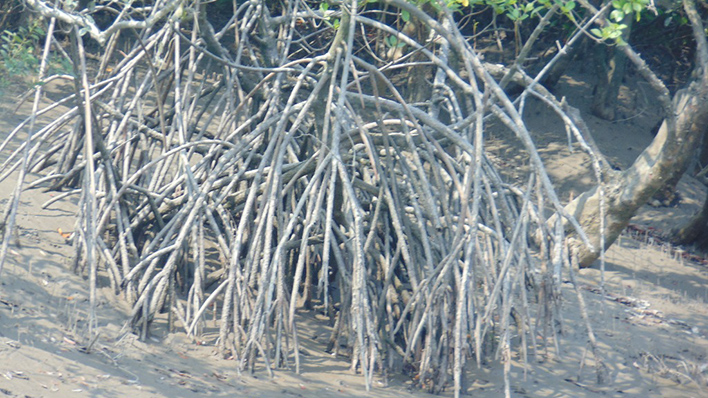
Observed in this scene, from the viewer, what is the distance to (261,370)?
4.14 metres

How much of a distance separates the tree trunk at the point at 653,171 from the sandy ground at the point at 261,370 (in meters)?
0.49

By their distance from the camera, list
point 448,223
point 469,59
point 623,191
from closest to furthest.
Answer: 1. point 469,59
2. point 448,223
3. point 623,191

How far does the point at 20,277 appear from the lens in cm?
436

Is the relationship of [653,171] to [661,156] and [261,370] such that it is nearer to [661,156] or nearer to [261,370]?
[661,156]

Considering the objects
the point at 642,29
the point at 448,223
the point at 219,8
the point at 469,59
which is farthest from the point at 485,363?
→ the point at 642,29

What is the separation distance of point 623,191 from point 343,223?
2.90 m

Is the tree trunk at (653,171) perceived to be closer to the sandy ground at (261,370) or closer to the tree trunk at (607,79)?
the sandy ground at (261,370)

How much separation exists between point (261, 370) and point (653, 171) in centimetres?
383

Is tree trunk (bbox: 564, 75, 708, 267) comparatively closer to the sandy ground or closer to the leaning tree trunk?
the leaning tree trunk

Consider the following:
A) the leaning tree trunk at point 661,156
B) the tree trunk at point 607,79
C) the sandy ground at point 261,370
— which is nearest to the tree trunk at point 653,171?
the leaning tree trunk at point 661,156

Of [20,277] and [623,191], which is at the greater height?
[623,191]

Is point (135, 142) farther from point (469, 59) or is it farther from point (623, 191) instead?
point (623, 191)

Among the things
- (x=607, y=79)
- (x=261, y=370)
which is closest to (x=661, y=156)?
(x=261, y=370)

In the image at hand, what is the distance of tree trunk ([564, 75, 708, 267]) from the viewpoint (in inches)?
242
